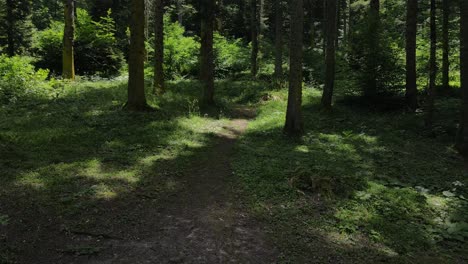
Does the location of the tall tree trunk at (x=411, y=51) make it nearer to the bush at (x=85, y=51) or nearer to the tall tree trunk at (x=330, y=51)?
the tall tree trunk at (x=330, y=51)

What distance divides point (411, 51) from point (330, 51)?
10.1ft

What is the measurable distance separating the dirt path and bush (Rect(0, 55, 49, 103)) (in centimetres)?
957

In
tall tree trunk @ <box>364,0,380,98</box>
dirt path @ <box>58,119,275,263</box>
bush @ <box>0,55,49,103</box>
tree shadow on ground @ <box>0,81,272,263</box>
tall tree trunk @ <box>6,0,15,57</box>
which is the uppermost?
tall tree trunk @ <box>6,0,15,57</box>

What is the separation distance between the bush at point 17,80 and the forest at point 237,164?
0.06 m

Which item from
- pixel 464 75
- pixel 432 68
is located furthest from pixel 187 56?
pixel 464 75

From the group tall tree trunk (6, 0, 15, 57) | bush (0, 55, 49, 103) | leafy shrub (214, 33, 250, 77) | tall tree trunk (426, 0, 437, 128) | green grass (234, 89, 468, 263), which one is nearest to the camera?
green grass (234, 89, 468, 263)

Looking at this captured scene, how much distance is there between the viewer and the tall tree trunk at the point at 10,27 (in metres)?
26.0

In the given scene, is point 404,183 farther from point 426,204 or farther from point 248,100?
point 248,100

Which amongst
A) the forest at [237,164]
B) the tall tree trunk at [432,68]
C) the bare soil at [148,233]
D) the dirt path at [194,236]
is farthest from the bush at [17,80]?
the tall tree trunk at [432,68]

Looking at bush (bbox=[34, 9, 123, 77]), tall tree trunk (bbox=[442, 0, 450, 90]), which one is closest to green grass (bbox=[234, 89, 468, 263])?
tall tree trunk (bbox=[442, 0, 450, 90])

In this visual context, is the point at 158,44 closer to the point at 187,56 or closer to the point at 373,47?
the point at 373,47

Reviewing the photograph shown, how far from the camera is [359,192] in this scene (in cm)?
796

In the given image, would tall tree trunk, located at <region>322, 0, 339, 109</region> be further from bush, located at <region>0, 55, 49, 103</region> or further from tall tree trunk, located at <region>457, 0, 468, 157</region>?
bush, located at <region>0, 55, 49, 103</region>

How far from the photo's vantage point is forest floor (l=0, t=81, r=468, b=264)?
19.0 feet
